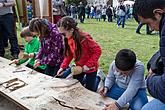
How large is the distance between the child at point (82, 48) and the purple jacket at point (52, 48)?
0.30 m

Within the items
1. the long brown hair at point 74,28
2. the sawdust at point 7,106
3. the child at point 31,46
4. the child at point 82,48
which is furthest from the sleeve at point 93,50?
the child at point 31,46

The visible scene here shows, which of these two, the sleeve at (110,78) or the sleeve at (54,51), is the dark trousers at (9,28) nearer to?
the sleeve at (54,51)

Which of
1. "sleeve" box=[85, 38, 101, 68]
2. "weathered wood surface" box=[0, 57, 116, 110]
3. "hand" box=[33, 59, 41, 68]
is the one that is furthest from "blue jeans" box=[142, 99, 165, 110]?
"hand" box=[33, 59, 41, 68]

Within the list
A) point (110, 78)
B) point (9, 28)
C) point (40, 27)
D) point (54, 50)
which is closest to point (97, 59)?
point (110, 78)

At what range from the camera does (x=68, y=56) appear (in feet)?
10.7

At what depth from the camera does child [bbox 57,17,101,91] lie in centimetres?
289

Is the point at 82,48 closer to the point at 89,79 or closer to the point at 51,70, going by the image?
the point at 89,79

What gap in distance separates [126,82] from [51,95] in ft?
2.31

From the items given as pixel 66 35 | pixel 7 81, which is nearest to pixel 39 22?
pixel 66 35

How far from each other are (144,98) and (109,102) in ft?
1.25

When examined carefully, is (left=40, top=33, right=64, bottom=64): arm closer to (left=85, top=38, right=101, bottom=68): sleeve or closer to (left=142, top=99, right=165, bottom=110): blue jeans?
(left=85, top=38, right=101, bottom=68): sleeve

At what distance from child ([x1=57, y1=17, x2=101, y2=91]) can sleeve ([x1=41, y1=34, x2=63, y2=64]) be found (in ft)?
0.98

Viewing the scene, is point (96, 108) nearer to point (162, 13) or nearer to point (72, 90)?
point (72, 90)

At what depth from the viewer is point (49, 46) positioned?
3514 mm
